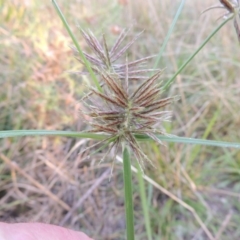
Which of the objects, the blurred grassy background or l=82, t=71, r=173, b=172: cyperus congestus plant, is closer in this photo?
l=82, t=71, r=173, b=172: cyperus congestus plant

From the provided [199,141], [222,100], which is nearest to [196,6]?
[222,100]

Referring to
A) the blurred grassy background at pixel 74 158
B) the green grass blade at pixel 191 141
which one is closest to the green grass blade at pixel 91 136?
the green grass blade at pixel 191 141

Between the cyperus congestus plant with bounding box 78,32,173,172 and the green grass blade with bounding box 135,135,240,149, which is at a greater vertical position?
the cyperus congestus plant with bounding box 78,32,173,172

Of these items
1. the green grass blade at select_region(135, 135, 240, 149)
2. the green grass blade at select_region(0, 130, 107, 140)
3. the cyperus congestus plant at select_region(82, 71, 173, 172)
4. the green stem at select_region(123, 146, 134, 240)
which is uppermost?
the cyperus congestus plant at select_region(82, 71, 173, 172)

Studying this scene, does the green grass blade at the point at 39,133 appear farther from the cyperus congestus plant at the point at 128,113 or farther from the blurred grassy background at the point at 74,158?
the blurred grassy background at the point at 74,158

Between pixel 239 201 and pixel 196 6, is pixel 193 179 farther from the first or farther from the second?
pixel 196 6

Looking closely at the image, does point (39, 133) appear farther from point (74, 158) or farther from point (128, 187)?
point (74, 158)

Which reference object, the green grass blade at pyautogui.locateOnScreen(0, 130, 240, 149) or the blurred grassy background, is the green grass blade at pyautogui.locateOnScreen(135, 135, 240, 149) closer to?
the green grass blade at pyautogui.locateOnScreen(0, 130, 240, 149)

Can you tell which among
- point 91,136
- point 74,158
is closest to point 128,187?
point 91,136

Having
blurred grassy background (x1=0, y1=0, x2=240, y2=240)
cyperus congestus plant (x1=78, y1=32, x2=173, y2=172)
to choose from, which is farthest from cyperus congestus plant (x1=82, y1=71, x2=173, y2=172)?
blurred grassy background (x1=0, y1=0, x2=240, y2=240)
